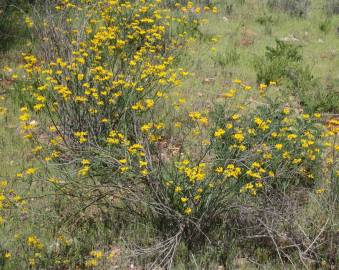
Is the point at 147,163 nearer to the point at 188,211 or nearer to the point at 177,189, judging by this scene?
the point at 177,189

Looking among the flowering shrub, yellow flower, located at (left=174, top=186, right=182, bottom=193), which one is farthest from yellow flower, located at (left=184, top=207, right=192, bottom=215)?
yellow flower, located at (left=174, top=186, right=182, bottom=193)

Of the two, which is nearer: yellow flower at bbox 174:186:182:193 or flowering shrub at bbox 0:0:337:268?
yellow flower at bbox 174:186:182:193

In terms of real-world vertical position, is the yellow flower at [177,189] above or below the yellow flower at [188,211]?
above

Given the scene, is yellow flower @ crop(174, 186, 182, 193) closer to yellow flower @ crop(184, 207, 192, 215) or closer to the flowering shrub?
the flowering shrub

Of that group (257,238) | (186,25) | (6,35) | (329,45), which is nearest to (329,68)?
(329,45)

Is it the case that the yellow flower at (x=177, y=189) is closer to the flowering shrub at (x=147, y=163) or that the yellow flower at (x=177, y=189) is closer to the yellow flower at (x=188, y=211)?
the flowering shrub at (x=147, y=163)

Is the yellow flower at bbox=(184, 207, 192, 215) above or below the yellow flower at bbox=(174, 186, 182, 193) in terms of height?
below

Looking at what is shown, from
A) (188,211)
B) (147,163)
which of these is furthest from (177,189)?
(147,163)

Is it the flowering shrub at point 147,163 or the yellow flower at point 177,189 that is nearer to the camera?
the yellow flower at point 177,189

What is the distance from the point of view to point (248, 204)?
11.9ft

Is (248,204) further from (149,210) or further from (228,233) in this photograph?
(149,210)

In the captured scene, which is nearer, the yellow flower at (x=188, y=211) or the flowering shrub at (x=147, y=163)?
the yellow flower at (x=188, y=211)

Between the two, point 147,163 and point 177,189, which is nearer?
point 177,189

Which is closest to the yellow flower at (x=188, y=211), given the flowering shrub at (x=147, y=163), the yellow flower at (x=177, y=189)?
the flowering shrub at (x=147, y=163)
